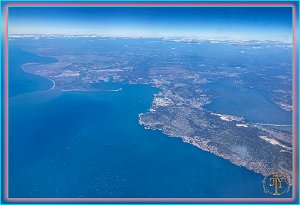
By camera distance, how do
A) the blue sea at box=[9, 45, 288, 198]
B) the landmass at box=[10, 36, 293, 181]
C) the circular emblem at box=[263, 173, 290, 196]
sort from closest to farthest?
the circular emblem at box=[263, 173, 290, 196], the blue sea at box=[9, 45, 288, 198], the landmass at box=[10, 36, 293, 181]

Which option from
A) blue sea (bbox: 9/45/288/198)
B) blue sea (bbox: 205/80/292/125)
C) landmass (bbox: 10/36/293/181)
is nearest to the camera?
blue sea (bbox: 9/45/288/198)

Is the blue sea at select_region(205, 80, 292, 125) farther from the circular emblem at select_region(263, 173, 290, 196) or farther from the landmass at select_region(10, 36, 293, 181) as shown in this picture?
the circular emblem at select_region(263, 173, 290, 196)

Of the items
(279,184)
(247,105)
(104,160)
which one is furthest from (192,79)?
(279,184)

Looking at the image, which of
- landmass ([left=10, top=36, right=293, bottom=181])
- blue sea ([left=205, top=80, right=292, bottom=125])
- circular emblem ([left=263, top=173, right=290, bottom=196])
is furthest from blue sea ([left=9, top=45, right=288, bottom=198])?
blue sea ([left=205, top=80, right=292, bottom=125])

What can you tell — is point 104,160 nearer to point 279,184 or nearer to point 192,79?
point 279,184

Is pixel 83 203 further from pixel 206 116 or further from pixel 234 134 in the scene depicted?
pixel 206 116

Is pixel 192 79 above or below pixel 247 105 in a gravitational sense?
above

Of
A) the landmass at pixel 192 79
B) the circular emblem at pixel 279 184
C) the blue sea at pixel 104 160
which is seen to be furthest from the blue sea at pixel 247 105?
the circular emblem at pixel 279 184

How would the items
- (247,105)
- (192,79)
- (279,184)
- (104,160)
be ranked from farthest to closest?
1. (192,79)
2. (247,105)
3. (104,160)
4. (279,184)
